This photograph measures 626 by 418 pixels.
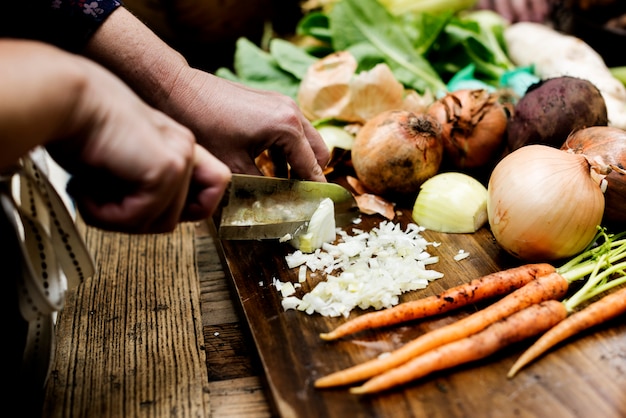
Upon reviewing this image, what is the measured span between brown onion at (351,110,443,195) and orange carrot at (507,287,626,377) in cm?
55

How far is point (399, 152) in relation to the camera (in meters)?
1.46

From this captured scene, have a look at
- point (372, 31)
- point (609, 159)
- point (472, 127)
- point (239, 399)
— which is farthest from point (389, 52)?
point (239, 399)

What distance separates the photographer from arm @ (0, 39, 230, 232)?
2.28ft

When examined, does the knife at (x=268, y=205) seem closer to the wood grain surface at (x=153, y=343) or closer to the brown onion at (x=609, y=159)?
the wood grain surface at (x=153, y=343)

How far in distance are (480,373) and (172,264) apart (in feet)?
2.70

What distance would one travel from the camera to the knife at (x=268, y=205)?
1.20m

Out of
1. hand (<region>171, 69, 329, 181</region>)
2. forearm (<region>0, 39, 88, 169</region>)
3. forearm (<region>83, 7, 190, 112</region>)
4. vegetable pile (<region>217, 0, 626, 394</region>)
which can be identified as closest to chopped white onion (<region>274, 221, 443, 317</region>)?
vegetable pile (<region>217, 0, 626, 394</region>)

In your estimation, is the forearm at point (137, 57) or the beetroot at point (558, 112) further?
the beetroot at point (558, 112)

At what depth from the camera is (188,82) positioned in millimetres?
1231

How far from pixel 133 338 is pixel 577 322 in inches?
36.1

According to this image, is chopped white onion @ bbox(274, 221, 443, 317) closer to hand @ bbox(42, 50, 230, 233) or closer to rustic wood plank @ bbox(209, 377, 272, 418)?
rustic wood plank @ bbox(209, 377, 272, 418)

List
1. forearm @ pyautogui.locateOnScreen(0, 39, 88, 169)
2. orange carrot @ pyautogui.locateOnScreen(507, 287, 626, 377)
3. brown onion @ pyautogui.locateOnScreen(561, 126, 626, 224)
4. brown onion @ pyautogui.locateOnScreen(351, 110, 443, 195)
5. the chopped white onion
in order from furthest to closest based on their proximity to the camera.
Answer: brown onion @ pyautogui.locateOnScreen(351, 110, 443, 195)
brown onion @ pyautogui.locateOnScreen(561, 126, 626, 224)
the chopped white onion
orange carrot @ pyautogui.locateOnScreen(507, 287, 626, 377)
forearm @ pyautogui.locateOnScreen(0, 39, 88, 169)

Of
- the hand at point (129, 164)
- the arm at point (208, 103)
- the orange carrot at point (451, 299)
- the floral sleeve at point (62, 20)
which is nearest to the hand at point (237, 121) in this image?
the arm at point (208, 103)

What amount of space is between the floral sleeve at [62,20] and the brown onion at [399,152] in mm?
730
